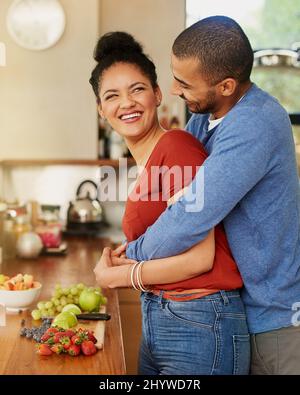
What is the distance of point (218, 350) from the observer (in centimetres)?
109

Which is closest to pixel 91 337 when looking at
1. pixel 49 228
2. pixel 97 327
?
pixel 97 327

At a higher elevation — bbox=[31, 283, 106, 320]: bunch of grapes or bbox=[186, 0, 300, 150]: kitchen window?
bbox=[186, 0, 300, 150]: kitchen window

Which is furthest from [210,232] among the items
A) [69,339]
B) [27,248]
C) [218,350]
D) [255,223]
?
[27,248]

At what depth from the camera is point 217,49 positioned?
107 cm

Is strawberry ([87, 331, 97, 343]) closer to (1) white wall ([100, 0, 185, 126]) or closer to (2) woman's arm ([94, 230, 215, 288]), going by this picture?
(2) woman's arm ([94, 230, 215, 288])

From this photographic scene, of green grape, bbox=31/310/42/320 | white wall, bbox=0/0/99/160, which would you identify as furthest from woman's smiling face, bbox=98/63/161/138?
white wall, bbox=0/0/99/160

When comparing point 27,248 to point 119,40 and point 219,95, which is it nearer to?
point 119,40

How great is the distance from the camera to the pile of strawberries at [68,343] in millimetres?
1302

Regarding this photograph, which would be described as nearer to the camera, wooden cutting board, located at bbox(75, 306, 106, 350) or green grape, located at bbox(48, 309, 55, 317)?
wooden cutting board, located at bbox(75, 306, 106, 350)

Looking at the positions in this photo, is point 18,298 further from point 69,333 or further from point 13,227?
point 13,227

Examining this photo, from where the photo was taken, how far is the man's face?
1.08 meters

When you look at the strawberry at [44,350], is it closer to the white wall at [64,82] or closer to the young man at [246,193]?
the young man at [246,193]

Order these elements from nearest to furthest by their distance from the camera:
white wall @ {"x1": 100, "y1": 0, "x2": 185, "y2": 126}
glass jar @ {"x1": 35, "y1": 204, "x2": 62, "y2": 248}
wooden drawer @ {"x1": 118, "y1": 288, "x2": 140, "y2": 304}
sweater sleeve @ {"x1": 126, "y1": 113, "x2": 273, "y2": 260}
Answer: sweater sleeve @ {"x1": 126, "y1": 113, "x2": 273, "y2": 260} < wooden drawer @ {"x1": 118, "y1": 288, "x2": 140, "y2": 304} < glass jar @ {"x1": 35, "y1": 204, "x2": 62, "y2": 248} < white wall @ {"x1": 100, "y1": 0, "x2": 185, "y2": 126}

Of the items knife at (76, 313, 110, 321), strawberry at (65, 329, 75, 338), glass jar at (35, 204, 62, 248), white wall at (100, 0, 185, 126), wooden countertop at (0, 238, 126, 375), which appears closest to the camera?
wooden countertop at (0, 238, 126, 375)
